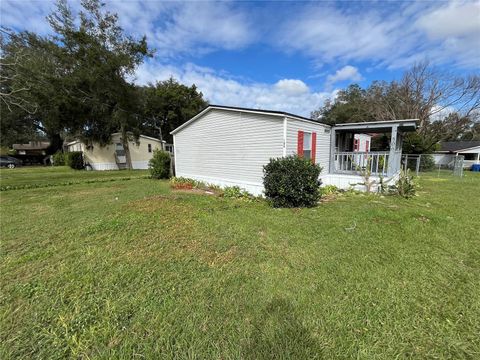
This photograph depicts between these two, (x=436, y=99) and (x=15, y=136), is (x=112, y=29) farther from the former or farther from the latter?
(x=436, y=99)

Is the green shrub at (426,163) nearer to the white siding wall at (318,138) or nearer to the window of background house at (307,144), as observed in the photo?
the white siding wall at (318,138)

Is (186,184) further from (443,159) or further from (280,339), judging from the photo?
(443,159)

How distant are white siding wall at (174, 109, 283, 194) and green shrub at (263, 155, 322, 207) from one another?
141 centimetres

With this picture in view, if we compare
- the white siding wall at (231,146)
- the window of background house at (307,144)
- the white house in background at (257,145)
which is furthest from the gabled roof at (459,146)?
the white siding wall at (231,146)

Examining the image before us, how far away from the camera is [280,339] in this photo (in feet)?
6.96

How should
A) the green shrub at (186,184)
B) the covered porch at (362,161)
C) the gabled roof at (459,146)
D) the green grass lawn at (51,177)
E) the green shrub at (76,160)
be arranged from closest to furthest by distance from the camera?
the covered porch at (362,161) → the green shrub at (186,184) → the green grass lawn at (51,177) → the green shrub at (76,160) → the gabled roof at (459,146)

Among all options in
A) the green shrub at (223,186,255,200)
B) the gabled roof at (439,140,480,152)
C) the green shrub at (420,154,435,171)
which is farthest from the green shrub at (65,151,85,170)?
the gabled roof at (439,140,480,152)

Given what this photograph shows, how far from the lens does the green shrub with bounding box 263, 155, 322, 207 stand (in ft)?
21.2

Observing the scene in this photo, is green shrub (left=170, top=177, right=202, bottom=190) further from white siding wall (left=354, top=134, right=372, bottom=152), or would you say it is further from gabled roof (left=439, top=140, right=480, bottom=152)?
gabled roof (left=439, top=140, right=480, bottom=152)

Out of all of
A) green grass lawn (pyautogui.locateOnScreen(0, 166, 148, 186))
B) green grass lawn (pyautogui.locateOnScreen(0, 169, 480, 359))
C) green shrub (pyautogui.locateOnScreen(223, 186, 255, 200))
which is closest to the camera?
green grass lawn (pyautogui.locateOnScreen(0, 169, 480, 359))

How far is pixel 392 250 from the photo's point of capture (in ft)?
12.5

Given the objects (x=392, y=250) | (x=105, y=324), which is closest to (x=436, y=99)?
(x=392, y=250)

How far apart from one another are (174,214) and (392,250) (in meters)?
4.66

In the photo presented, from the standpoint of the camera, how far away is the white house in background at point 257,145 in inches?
325
